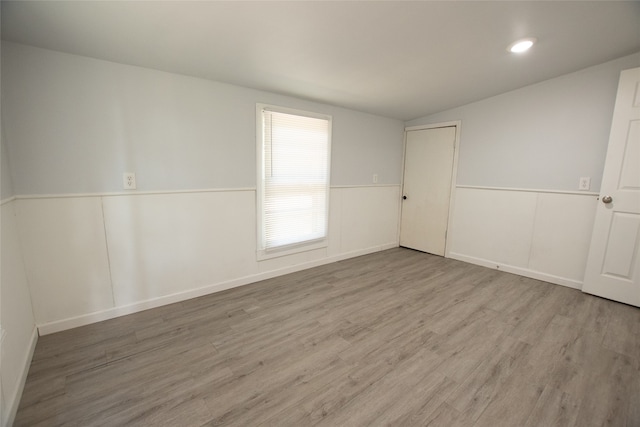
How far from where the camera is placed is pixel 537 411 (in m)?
1.45

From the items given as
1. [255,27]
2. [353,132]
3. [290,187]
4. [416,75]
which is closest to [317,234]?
[290,187]

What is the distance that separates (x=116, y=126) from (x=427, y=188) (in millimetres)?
3891

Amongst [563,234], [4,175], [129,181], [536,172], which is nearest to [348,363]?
[129,181]

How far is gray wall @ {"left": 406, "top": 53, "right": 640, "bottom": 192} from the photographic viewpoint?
2.80m

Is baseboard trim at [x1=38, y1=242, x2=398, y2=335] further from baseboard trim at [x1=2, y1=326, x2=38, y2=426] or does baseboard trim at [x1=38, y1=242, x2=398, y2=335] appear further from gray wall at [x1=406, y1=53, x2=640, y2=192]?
gray wall at [x1=406, y1=53, x2=640, y2=192]

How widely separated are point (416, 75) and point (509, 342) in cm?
249

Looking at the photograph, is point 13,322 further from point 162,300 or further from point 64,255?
point 162,300

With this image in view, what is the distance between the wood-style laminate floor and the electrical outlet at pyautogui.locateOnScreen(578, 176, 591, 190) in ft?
3.82

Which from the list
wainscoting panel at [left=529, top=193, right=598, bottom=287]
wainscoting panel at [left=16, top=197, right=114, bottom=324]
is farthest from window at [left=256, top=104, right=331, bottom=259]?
wainscoting panel at [left=529, top=193, right=598, bottom=287]

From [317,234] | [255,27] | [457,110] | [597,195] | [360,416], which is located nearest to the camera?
[360,416]

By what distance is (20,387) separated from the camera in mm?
A: 1500

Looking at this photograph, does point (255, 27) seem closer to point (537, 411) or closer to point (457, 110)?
point (537, 411)

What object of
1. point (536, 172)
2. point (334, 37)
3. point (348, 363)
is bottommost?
point (348, 363)

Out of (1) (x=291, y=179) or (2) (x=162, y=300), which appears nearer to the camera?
(2) (x=162, y=300)
